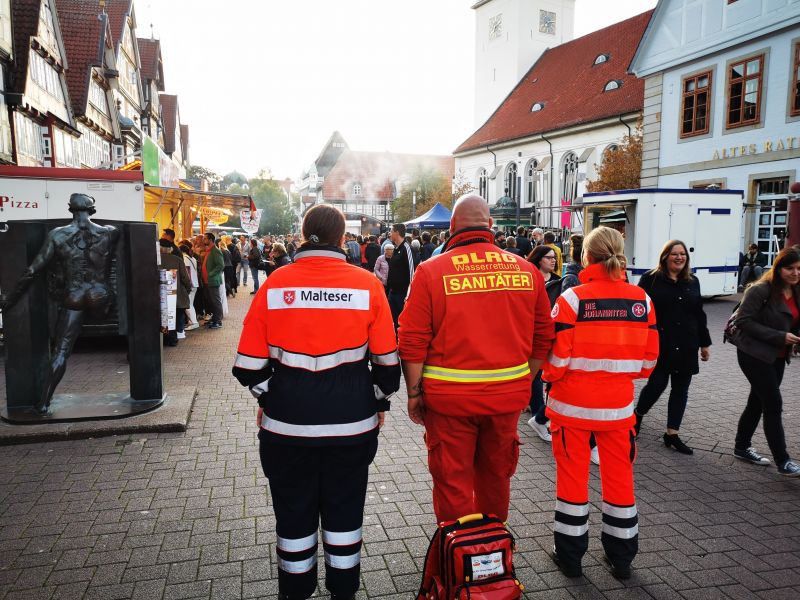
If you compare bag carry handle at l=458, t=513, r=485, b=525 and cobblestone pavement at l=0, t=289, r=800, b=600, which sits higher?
bag carry handle at l=458, t=513, r=485, b=525

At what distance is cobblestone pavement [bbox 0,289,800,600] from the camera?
3320 millimetres

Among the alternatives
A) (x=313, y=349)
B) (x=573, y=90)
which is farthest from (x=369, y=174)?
(x=313, y=349)

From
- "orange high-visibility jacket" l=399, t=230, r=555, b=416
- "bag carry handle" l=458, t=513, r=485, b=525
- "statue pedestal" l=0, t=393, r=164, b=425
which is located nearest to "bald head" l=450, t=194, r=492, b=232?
"orange high-visibility jacket" l=399, t=230, r=555, b=416

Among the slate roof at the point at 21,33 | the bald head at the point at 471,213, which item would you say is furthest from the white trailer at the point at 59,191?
the slate roof at the point at 21,33

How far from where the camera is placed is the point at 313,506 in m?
2.95

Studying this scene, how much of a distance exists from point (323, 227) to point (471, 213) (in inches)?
32.9

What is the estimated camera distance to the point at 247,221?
1992 cm

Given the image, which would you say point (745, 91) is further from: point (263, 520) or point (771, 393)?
point (263, 520)

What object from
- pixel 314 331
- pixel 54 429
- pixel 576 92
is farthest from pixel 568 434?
pixel 576 92

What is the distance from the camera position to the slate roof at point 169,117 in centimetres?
5462

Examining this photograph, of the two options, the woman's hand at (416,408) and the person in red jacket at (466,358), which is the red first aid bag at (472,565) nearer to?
the person in red jacket at (466,358)

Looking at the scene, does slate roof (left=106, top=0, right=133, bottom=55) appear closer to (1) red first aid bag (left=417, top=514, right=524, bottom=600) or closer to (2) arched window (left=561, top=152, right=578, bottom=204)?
(2) arched window (left=561, top=152, right=578, bottom=204)

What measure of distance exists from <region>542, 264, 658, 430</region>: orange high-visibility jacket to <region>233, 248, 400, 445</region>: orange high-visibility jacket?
1115mm

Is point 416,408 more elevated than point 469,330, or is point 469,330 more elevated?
point 469,330
